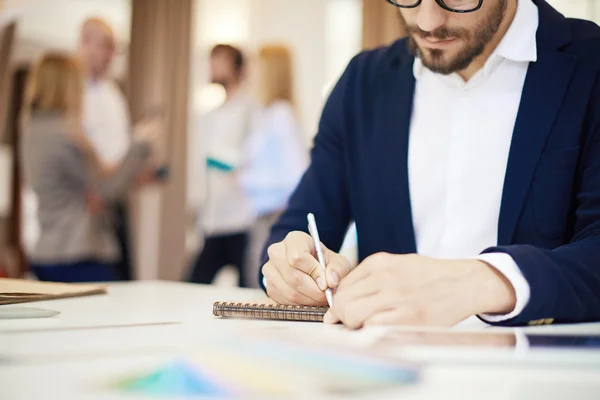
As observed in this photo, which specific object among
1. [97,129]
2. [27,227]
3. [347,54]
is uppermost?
[347,54]

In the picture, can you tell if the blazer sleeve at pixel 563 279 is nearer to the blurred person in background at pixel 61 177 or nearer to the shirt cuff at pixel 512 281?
the shirt cuff at pixel 512 281

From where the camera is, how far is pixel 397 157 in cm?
135

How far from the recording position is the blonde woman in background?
355 centimetres

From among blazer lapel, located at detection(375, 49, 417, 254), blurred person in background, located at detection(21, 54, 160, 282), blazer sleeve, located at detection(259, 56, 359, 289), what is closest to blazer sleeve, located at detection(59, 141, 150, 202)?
blurred person in background, located at detection(21, 54, 160, 282)

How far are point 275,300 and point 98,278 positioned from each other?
199 centimetres

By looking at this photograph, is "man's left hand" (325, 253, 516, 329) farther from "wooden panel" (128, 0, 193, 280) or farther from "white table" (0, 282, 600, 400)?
"wooden panel" (128, 0, 193, 280)

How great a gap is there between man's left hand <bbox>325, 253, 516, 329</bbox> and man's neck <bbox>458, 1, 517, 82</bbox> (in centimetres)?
63

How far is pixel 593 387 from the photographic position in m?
0.51

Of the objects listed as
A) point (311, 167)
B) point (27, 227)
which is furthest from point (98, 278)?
point (27, 227)

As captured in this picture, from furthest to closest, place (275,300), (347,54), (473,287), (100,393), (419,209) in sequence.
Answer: (347,54)
(419,209)
(275,300)
(473,287)
(100,393)

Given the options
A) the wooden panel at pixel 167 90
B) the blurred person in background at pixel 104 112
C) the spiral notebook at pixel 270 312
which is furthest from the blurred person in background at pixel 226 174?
the spiral notebook at pixel 270 312

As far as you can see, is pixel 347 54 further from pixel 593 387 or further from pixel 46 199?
pixel 593 387

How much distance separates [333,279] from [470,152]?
510mm

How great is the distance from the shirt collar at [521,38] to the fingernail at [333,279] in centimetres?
59
